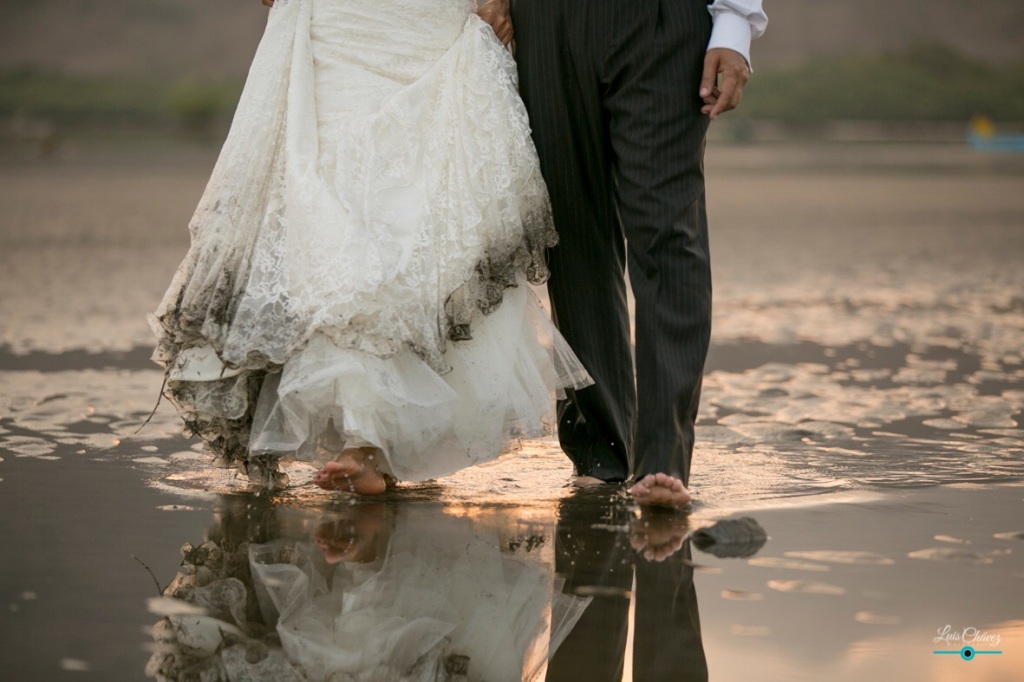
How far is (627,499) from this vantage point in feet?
10.8

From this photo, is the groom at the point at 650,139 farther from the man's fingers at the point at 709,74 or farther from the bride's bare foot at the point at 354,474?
the bride's bare foot at the point at 354,474

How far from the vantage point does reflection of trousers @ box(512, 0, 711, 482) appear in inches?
128

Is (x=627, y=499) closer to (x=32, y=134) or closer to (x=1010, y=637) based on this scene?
(x=1010, y=637)

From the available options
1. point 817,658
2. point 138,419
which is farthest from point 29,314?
point 817,658

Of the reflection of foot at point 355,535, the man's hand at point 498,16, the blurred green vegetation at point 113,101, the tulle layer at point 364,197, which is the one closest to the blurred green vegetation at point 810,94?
the blurred green vegetation at point 113,101

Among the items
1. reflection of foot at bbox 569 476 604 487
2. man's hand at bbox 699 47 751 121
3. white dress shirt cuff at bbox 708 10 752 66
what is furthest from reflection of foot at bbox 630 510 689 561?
white dress shirt cuff at bbox 708 10 752 66

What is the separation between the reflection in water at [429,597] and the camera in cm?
224

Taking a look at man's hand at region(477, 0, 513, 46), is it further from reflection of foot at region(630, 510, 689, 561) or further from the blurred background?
reflection of foot at region(630, 510, 689, 561)

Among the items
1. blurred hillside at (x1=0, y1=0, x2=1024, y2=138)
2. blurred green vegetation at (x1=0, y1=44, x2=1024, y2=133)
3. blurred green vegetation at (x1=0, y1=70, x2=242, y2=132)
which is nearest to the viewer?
blurred green vegetation at (x1=0, y1=70, x2=242, y2=132)

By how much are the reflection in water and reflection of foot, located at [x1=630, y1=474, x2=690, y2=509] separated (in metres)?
0.05

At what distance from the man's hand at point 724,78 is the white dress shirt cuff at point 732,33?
14mm

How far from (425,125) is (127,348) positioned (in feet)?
8.94

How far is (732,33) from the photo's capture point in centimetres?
324

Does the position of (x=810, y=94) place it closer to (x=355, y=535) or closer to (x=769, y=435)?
(x=769, y=435)
